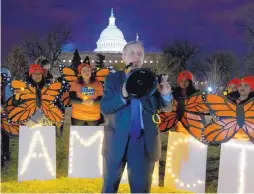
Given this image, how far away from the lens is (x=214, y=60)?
171ft

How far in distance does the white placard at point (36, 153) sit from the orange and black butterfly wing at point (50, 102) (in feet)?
1.16

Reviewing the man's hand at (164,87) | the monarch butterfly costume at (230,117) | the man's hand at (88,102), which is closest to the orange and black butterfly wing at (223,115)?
the monarch butterfly costume at (230,117)

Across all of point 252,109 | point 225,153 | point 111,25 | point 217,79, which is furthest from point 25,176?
point 111,25

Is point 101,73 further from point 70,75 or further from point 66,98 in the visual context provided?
point 66,98

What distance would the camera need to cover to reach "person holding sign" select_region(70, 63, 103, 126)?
22.7ft

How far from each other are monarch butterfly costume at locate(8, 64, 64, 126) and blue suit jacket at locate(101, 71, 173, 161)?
2979mm

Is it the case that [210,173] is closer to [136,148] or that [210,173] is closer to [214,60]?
[136,148]

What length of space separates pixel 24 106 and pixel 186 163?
245 cm

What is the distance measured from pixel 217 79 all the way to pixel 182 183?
44051mm

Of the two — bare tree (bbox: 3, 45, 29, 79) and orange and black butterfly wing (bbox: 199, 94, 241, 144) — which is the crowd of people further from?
bare tree (bbox: 3, 45, 29, 79)

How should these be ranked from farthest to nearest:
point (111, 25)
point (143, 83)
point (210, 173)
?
point (111, 25) < point (210, 173) < point (143, 83)

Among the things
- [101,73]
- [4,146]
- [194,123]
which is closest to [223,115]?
[194,123]

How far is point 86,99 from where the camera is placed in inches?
271

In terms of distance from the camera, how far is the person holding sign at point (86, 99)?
22.7ft
